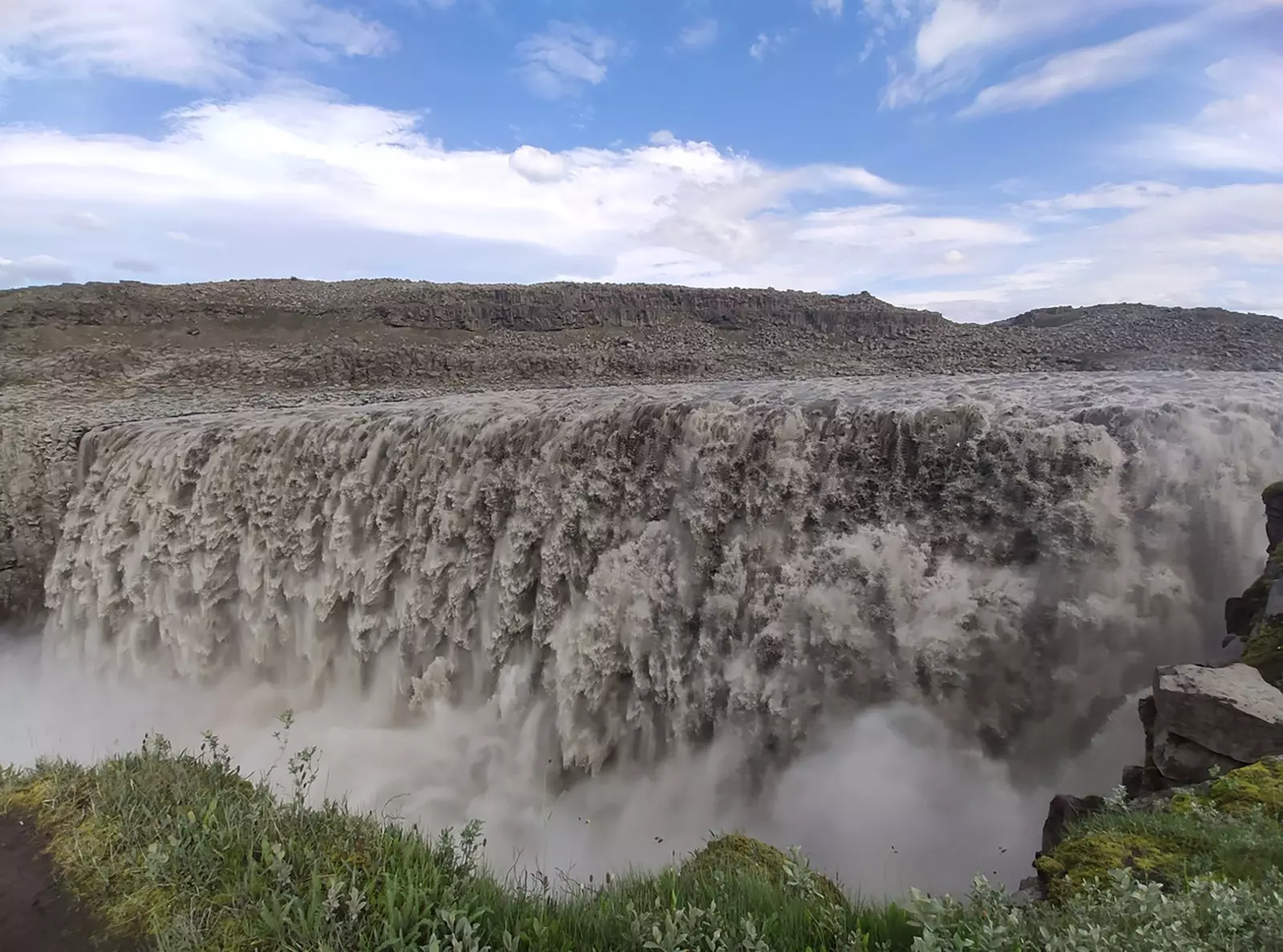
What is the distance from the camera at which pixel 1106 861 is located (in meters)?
3.74

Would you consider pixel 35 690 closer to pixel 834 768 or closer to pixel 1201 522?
pixel 834 768

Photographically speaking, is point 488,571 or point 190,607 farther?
point 190,607

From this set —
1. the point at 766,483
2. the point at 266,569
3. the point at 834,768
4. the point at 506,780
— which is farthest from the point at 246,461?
the point at 834,768

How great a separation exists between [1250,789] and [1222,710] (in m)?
0.93

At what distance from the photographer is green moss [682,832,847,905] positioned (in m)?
4.07

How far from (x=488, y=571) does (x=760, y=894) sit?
7074mm

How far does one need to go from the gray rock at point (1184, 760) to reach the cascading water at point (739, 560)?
1823mm

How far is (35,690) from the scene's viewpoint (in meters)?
14.4

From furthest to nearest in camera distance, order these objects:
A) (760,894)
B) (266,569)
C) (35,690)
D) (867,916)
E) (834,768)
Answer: (35,690) < (266,569) < (834,768) < (760,894) < (867,916)

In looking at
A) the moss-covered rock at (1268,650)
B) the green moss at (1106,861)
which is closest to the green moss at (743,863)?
the green moss at (1106,861)

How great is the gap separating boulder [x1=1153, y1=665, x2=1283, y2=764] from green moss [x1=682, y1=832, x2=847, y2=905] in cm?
245

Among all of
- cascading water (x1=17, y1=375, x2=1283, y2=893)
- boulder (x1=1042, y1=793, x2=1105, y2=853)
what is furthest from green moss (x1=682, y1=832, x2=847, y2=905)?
cascading water (x1=17, y1=375, x2=1283, y2=893)

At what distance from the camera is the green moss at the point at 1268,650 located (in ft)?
17.6

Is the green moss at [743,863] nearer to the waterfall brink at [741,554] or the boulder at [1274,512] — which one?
the waterfall brink at [741,554]
